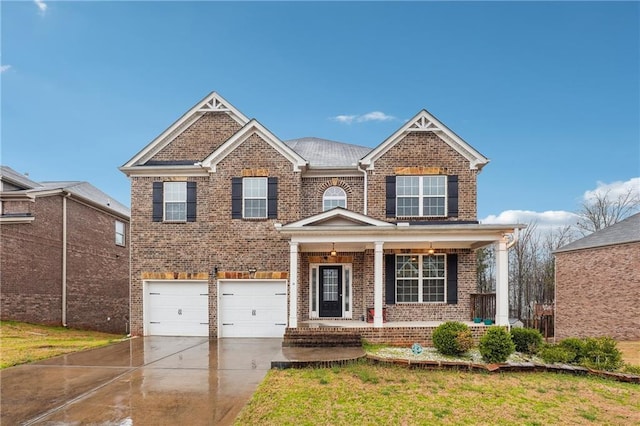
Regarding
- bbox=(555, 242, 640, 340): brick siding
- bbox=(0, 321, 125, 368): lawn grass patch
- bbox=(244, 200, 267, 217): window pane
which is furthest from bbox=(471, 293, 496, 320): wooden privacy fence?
bbox=(0, 321, 125, 368): lawn grass patch

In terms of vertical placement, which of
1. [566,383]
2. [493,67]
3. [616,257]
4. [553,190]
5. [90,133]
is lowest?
[566,383]

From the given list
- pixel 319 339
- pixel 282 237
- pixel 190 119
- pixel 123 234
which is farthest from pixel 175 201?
pixel 123 234

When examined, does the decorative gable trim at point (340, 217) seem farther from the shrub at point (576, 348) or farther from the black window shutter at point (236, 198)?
the shrub at point (576, 348)

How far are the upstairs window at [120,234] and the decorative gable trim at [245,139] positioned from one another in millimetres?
11525

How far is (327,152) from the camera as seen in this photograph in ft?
50.6

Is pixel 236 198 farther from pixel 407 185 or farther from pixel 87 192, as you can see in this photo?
pixel 87 192

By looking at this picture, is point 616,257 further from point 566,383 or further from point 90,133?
point 90,133

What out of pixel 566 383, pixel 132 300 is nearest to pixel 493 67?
pixel 566 383

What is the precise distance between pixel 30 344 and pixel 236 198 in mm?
7838

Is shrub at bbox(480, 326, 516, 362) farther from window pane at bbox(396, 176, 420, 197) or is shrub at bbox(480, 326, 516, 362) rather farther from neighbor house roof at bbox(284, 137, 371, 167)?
neighbor house roof at bbox(284, 137, 371, 167)

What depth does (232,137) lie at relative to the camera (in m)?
13.1

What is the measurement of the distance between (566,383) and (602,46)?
17.3m

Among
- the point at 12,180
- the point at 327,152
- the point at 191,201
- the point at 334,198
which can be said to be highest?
the point at 327,152

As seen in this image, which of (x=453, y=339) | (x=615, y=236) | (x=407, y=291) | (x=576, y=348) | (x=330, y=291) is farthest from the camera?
(x=615, y=236)
